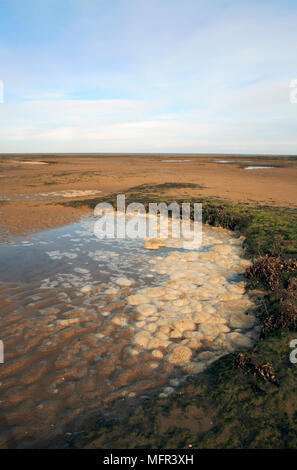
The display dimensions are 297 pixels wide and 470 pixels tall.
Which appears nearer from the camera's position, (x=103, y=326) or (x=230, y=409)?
(x=230, y=409)

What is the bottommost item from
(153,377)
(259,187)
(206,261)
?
(153,377)

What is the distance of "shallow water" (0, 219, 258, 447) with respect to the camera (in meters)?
3.25

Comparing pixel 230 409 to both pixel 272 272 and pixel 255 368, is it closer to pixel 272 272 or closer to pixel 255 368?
pixel 255 368

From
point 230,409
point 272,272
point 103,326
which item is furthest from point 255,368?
point 272,272

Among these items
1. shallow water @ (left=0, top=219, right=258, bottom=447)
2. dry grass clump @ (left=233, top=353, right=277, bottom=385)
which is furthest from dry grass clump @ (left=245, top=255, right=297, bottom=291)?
dry grass clump @ (left=233, top=353, right=277, bottom=385)

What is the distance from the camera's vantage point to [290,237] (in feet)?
25.8

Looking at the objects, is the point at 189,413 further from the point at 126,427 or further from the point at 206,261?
the point at 206,261

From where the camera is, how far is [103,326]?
180 inches

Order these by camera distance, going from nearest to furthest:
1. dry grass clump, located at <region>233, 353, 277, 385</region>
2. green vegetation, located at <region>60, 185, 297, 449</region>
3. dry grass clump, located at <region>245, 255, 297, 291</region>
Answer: green vegetation, located at <region>60, 185, 297, 449</region> < dry grass clump, located at <region>233, 353, 277, 385</region> < dry grass clump, located at <region>245, 255, 297, 291</region>

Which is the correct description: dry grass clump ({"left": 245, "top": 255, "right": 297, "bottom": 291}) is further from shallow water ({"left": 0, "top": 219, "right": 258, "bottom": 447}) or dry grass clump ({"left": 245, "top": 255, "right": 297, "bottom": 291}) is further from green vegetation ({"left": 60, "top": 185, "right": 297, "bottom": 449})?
green vegetation ({"left": 60, "top": 185, "right": 297, "bottom": 449})

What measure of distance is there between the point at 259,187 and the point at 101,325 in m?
16.4

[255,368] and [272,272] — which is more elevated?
[272,272]

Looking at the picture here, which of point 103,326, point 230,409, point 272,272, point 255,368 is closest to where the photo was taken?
point 230,409
